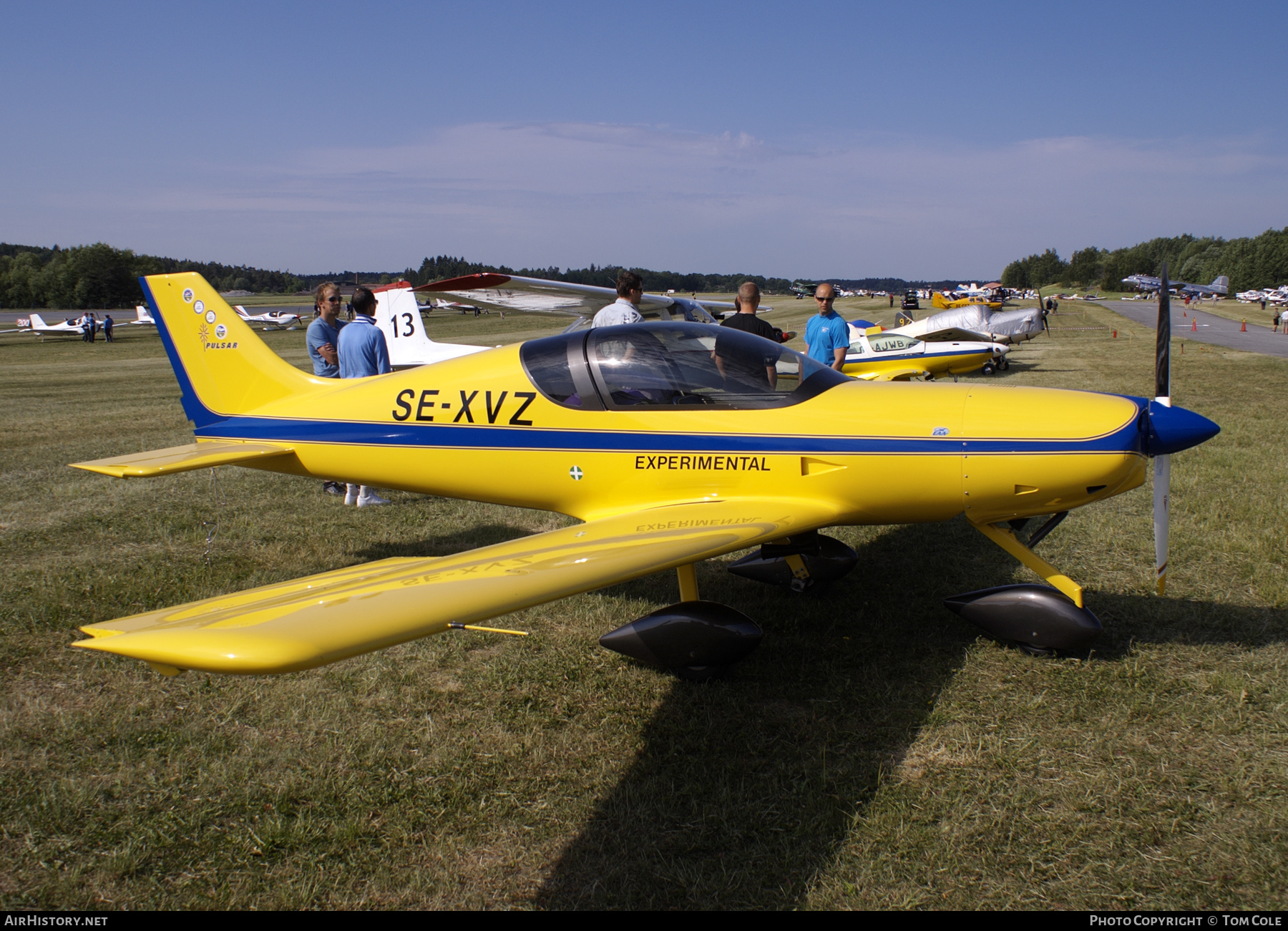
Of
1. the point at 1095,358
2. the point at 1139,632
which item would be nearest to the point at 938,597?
the point at 1139,632

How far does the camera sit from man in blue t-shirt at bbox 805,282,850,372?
25.0ft

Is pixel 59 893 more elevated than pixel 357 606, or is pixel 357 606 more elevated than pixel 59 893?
pixel 357 606

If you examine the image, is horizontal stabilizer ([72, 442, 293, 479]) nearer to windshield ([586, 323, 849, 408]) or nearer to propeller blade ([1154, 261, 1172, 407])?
windshield ([586, 323, 849, 408])

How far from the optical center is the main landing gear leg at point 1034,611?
4012mm

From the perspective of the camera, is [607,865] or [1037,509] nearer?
[607,865]

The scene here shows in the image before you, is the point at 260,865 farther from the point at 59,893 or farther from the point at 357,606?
the point at 357,606

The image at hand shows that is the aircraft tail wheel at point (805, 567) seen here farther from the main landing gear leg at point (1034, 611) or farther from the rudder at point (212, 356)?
the rudder at point (212, 356)

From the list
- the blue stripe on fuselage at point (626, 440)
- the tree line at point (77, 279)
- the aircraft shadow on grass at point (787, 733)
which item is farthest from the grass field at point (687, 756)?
the tree line at point (77, 279)

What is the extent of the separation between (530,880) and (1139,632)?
371 centimetres

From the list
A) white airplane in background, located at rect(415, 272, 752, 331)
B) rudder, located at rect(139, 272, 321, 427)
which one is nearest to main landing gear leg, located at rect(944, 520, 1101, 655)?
rudder, located at rect(139, 272, 321, 427)

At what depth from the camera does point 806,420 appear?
4.10 metres

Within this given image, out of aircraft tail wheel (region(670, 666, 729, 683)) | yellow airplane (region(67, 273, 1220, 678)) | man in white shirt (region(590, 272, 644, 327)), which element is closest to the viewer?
yellow airplane (region(67, 273, 1220, 678))

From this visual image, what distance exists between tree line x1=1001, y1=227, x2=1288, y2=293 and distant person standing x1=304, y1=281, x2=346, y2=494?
359ft

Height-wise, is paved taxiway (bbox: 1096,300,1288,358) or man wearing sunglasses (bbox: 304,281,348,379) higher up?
man wearing sunglasses (bbox: 304,281,348,379)
